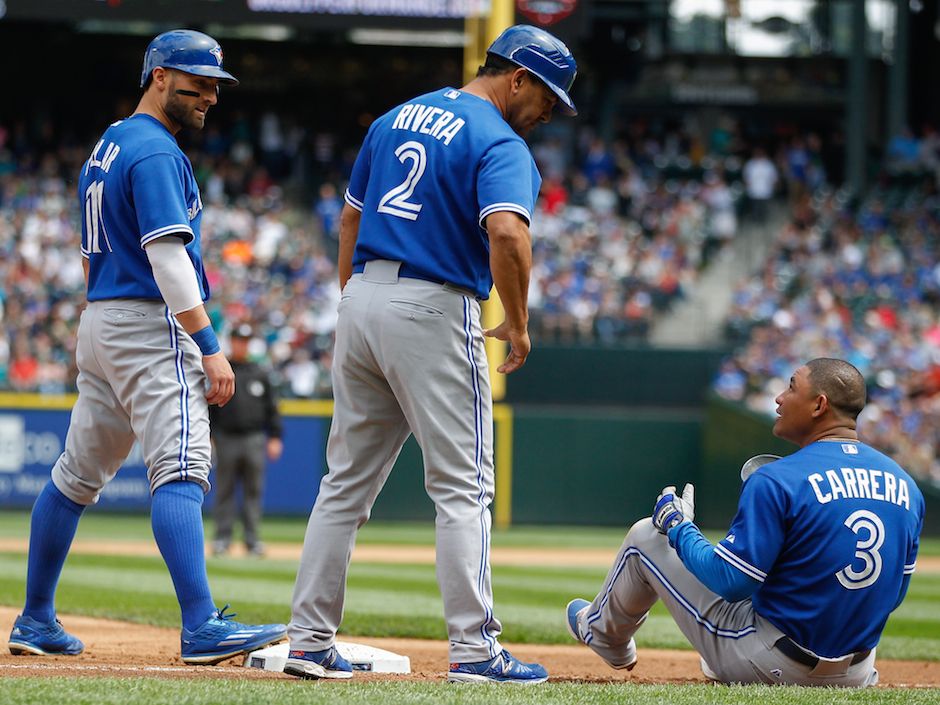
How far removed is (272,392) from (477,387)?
25.4ft

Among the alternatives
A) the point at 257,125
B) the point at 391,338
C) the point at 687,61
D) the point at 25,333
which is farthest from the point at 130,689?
the point at 687,61

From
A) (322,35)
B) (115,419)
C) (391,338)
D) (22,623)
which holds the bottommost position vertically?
(22,623)

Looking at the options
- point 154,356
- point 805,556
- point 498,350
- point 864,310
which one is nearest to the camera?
point 805,556

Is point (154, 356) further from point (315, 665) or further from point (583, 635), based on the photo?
point (583, 635)

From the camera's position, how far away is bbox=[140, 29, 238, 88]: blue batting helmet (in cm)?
469

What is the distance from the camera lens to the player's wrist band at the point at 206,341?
14.8ft

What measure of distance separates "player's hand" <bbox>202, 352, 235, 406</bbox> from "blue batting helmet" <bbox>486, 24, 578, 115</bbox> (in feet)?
4.23

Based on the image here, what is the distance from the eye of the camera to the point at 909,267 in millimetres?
21391

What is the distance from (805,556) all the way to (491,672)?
3.13ft

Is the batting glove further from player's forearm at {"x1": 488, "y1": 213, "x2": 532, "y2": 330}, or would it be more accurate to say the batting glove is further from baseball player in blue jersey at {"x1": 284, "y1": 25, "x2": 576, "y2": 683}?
player's forearm at {"x1": 488, "y1": 213, "x2": 532, "y2": 330}

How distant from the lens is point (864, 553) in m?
4.14

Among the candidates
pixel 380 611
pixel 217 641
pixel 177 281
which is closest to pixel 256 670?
pixel 217 641

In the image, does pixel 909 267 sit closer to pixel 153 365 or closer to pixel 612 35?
pixel 612 35

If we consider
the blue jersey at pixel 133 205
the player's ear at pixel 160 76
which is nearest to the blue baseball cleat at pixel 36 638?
the blue jersey at pixel 133 205
